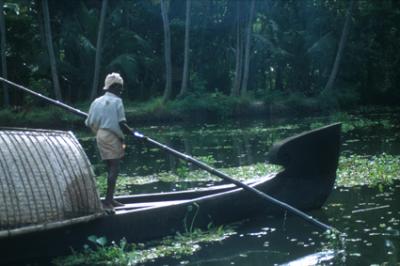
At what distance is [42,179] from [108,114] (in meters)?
1.11

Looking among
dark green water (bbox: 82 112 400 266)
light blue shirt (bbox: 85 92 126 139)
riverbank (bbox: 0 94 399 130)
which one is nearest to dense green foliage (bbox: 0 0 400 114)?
riverbank (bbox: 0 94 399 130)

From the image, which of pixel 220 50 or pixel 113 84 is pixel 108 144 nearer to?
pixel 113 84

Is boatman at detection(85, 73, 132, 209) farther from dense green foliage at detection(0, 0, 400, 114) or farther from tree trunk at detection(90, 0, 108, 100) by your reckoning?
dense green foliage at detection(0, 0, 400, 114)

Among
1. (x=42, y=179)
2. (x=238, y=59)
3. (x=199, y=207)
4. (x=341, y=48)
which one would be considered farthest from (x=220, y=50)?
(x=42, y=179)

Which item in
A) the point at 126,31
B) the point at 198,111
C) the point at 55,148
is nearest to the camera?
the point at 55,148

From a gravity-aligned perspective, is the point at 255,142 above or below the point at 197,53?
below

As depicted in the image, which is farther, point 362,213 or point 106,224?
point 362,213

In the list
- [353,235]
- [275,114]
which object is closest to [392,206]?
[353,235]

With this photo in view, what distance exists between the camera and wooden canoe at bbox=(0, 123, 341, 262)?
8.43m

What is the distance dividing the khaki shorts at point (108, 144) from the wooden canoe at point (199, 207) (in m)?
0.68

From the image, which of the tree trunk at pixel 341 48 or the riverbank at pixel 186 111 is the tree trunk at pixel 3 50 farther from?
the tree trunk at pixel 341 48

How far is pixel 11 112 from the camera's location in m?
28.1

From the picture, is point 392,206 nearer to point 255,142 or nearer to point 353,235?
point 353,235

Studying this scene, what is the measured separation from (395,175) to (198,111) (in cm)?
1904
